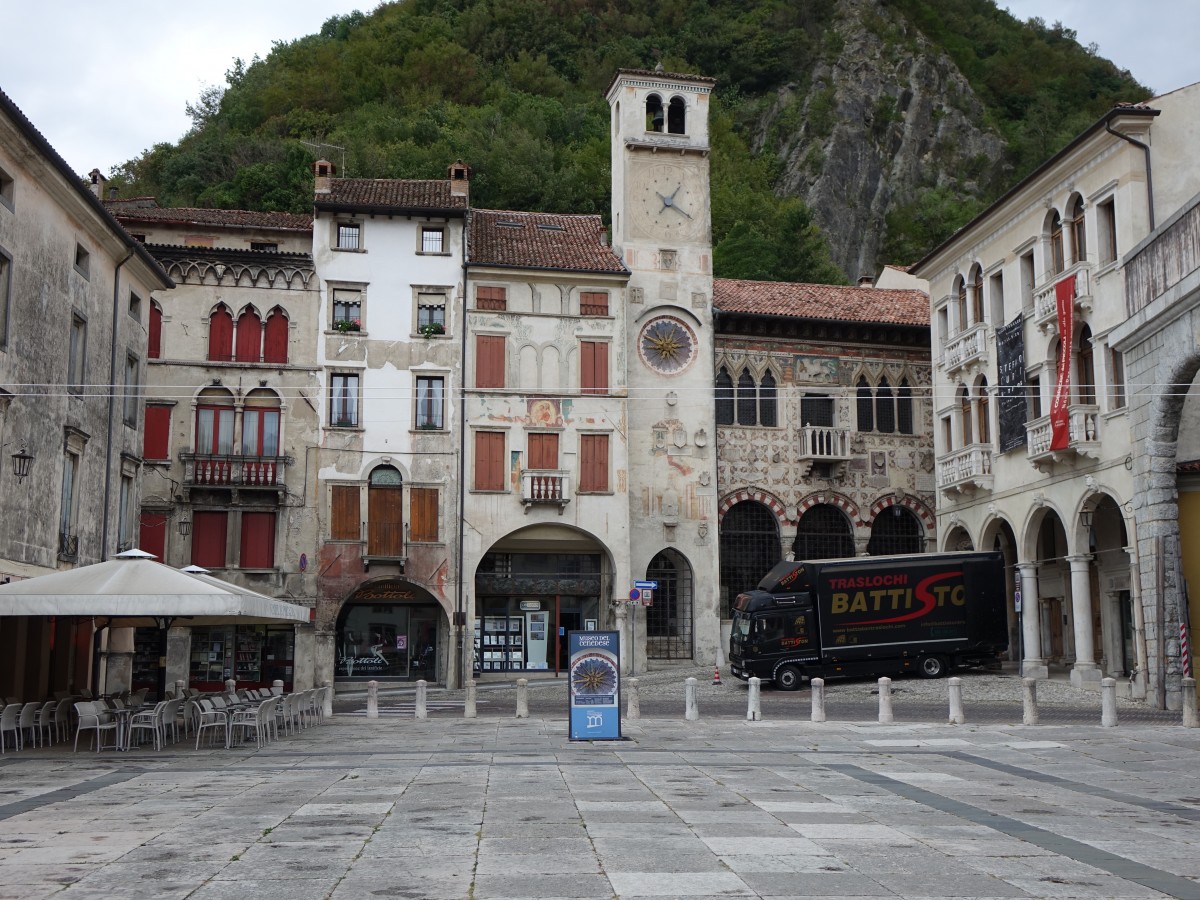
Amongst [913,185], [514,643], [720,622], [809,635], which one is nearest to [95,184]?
[514,643]

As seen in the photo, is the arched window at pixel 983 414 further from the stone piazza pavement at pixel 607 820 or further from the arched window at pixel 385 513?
the stone piazza pavement at pixel 607 820

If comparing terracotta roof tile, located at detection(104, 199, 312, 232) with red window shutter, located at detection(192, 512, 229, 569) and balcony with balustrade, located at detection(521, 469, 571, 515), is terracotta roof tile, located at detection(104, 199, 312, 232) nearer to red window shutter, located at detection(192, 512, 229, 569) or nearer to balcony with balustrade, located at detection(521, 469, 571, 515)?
red window shutter, located at detection(192, 512, 229, 569)

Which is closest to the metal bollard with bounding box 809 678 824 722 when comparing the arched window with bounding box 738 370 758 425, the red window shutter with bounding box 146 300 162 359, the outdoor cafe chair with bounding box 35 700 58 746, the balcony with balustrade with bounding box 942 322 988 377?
the outdoor cafe chair with bounding box 35 700 58 746

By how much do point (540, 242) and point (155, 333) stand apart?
11.8 meters

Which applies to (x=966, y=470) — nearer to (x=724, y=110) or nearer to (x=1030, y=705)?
(x=1030, y=705)

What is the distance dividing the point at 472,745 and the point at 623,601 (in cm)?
1874

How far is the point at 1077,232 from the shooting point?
102 ft

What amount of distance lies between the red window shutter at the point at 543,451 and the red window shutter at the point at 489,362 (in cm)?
193

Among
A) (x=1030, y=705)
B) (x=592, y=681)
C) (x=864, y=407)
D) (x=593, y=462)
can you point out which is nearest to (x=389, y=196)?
(x=593, y=462)

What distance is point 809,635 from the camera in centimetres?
3198

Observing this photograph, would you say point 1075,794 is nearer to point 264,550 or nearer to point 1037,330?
point 1037,330

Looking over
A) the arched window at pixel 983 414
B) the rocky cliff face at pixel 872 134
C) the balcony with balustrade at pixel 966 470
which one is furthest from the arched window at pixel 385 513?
the rocky cliff face at pixel 872 134

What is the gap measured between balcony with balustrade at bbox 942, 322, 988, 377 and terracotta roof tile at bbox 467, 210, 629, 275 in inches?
391

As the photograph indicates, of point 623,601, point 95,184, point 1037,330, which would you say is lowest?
point 623,601
